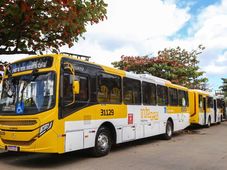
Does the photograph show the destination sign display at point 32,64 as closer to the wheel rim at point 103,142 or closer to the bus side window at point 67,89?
the bus side window at point 67,89

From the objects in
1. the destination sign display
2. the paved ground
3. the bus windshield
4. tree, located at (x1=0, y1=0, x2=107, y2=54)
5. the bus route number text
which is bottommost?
the paved ground

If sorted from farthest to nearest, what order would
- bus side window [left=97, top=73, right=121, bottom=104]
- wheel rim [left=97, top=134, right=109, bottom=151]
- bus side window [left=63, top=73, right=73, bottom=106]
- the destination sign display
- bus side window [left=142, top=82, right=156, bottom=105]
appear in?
bus side window [left=142, top=82, right=156, bottom=105] → bus side window [left=97, top=73, right=121, bottom=104] → wheel rim [left=97, top=134, right=109, bottom=151] → the destination sign display → bus side window [left=63, top=73, right=73, bottom=106]

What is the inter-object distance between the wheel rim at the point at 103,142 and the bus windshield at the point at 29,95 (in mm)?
2443

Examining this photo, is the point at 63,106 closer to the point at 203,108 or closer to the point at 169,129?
the point at 169,129

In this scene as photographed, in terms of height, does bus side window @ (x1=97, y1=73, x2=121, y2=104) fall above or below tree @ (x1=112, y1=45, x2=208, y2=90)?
below

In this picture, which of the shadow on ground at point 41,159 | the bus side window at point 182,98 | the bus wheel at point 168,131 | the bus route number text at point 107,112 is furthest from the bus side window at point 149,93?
the bus side window at point 182,98

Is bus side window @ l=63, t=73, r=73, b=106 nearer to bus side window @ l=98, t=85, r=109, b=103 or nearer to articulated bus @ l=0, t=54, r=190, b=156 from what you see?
articulated bus @ l=0, t=54, r=190, b=156

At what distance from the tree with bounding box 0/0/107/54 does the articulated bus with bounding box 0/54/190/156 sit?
0.64 metres

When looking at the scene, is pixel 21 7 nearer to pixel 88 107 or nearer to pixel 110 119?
pixel 88 107

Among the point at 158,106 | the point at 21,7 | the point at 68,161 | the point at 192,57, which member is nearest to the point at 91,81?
the point at 68,161

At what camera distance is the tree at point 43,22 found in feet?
25.1

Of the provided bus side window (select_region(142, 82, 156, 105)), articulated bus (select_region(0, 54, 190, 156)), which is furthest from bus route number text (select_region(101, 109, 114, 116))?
bus side window (select_region(142, 82, 156, 105))

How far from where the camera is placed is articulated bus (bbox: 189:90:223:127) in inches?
866

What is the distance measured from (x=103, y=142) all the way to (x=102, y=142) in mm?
50
